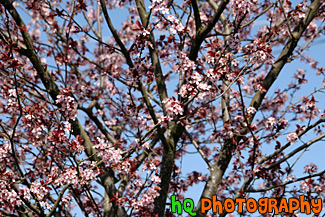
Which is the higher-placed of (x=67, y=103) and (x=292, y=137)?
(x=292, y=137)

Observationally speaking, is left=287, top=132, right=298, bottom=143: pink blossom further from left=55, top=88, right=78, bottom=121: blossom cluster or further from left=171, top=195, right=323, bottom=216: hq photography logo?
left=55, top=88, right=78, bottom=121: blossom cluster

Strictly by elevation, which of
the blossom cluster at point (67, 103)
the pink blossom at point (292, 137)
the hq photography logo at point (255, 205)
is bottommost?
the hq photography logo at point (255, 205)

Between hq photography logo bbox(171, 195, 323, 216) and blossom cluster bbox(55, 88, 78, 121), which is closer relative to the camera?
blossom cluster bbox(55, 88, 78, 121)

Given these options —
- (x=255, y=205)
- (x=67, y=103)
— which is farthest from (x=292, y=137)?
(x=67, y=103)

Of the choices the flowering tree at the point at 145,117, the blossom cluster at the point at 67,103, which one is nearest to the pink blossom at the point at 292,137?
the flowering tree at the point at 145,117

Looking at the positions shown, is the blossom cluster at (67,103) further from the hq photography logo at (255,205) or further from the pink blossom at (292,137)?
the pink blossom at (292,137)

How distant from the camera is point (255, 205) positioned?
6.14 m

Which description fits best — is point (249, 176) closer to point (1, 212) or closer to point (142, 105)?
point (142, 105)

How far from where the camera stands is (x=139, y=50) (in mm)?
4762

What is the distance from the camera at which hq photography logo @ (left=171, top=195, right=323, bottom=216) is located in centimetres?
580

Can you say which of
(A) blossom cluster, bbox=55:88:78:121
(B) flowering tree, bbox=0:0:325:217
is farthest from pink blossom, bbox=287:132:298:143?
(A) blossom cluster, bbox=55:88:78:121

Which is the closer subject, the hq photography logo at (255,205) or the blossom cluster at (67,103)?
the blossom cluster at (67,103)

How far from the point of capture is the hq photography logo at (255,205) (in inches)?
229

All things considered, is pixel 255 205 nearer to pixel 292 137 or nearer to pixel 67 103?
pixel 292 137
